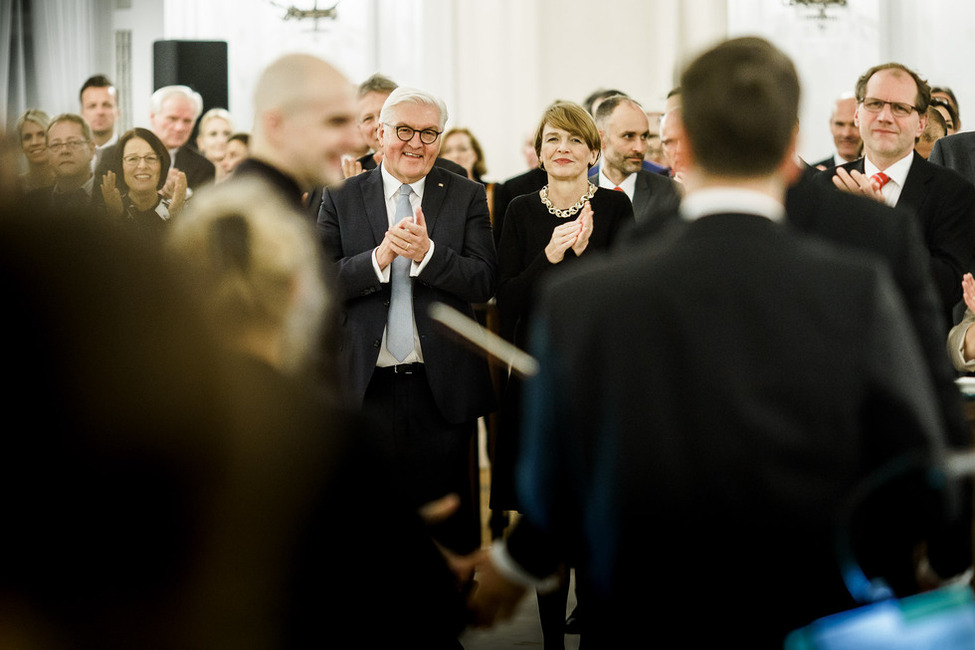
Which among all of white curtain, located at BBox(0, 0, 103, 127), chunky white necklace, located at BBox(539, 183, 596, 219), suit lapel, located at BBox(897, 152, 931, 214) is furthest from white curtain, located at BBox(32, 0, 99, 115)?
suit lapel, located at BBox(897, 152, 931, 214)

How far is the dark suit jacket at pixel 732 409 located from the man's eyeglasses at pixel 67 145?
386cm

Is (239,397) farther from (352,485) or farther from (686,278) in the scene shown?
(686,278)

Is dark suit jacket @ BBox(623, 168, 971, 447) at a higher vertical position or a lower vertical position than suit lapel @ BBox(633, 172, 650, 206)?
lower

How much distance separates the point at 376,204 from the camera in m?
3.52

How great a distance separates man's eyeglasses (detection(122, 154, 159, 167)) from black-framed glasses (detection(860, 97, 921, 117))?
269cm

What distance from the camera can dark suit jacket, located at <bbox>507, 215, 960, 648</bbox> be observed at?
1.37 metres

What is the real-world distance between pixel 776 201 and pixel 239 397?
0.73 m

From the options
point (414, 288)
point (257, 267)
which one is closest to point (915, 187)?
point (414, 288)

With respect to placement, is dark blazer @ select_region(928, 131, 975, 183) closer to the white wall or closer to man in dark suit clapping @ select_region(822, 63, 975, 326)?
man in dark suit clapping @ select_region(822, 63, 975, 326)

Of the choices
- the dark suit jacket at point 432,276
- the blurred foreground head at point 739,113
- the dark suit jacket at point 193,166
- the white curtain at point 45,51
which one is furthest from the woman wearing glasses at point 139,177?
the white curtain at point 45,51

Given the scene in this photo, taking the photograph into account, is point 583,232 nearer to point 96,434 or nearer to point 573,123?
point 573,123

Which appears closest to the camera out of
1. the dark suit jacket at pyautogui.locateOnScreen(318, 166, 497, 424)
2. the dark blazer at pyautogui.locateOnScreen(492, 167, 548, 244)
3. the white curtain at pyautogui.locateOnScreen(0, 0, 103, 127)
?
the dark suit jacket at pyautogui.locateOnScreen(318, 166, 497, 424)

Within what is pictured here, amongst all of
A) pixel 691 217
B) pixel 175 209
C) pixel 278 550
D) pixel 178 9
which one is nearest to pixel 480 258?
pixel 175 209

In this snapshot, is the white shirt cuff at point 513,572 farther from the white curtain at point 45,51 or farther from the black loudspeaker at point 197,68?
the white curtain at point 45,51
